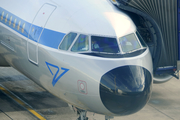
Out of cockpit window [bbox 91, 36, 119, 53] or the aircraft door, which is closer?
cockpit window [bbox 91, 36, 119, 53]

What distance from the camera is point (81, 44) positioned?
313 inches

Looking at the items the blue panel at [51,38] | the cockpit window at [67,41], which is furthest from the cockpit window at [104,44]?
the blue panel at [51,38]

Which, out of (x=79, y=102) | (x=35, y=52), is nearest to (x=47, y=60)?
(x=35, y=52)

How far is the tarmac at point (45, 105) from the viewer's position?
456 inches

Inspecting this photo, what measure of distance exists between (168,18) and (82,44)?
386 cm

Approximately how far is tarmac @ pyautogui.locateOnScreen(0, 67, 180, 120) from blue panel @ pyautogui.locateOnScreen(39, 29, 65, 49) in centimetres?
390

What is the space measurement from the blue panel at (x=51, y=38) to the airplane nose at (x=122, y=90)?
5.81 ft

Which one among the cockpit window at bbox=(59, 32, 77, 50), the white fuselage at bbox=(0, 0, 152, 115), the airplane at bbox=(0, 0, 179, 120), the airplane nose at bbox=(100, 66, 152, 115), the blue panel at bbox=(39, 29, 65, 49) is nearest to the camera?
the airplane nose at bbox=(100, 66, 152, 115)

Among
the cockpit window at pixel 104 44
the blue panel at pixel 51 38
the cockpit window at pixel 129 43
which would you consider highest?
the blue panel at pixel 51 38

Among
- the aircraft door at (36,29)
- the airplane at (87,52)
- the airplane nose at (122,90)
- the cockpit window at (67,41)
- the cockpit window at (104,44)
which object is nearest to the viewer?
the airplane nose at (122,90)

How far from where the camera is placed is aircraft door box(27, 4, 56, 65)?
28.8 ft

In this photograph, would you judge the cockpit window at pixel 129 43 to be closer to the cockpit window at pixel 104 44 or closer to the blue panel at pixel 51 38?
the cockpit window at pixel 104 44

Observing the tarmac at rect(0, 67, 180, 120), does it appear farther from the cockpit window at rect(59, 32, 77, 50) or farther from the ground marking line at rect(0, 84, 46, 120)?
the cockpit window at rect(59, 32, 77, 50)

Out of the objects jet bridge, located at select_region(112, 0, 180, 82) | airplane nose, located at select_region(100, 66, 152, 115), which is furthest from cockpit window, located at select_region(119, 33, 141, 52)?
jet bridge, located at select_region(112, 0, 180, 82)
